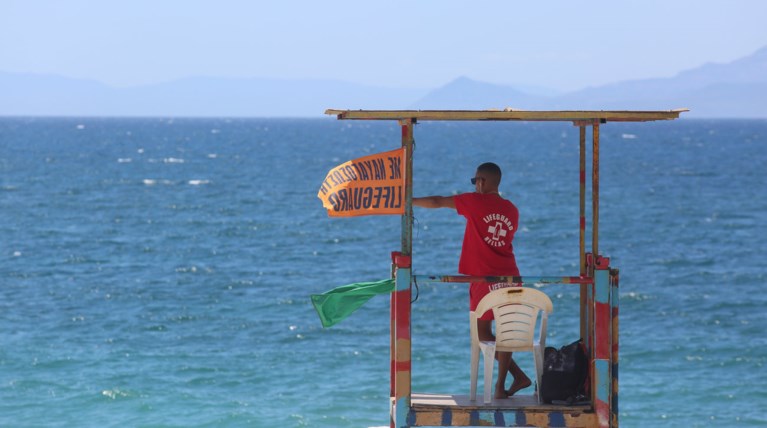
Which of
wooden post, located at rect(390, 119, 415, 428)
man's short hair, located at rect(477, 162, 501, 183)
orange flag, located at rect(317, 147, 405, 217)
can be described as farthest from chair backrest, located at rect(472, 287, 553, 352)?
orange flag, located at rect(317, 147, 405, 217)

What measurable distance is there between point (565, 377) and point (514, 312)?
2.32 ft

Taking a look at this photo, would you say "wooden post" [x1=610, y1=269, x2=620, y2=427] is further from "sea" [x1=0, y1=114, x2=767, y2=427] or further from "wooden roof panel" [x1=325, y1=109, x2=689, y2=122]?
"sea" [x1=0, y1=114, x2=767, y2=427]

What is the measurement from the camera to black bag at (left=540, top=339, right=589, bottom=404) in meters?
10.4

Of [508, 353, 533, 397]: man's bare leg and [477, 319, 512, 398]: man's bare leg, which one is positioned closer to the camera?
[477, 319, 512, 398]: man's bare leg

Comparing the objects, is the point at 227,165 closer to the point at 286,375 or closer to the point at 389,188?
the point at 286,375

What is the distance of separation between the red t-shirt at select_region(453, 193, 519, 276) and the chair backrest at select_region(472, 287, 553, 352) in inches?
9.4

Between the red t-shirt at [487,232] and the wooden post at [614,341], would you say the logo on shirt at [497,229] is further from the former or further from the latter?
the wooden post at [614,341]

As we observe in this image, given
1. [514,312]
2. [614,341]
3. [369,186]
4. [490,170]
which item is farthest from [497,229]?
[614,341]

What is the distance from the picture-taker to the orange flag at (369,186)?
401 inches

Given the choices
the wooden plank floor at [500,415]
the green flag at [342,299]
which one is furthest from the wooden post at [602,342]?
the green flag at [342,299]

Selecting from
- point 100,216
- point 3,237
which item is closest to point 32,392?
point 3,237

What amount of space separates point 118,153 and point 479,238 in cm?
10362

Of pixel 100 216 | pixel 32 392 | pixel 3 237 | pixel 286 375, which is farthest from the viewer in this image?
pixel 100 216

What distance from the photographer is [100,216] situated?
53.1 metres
